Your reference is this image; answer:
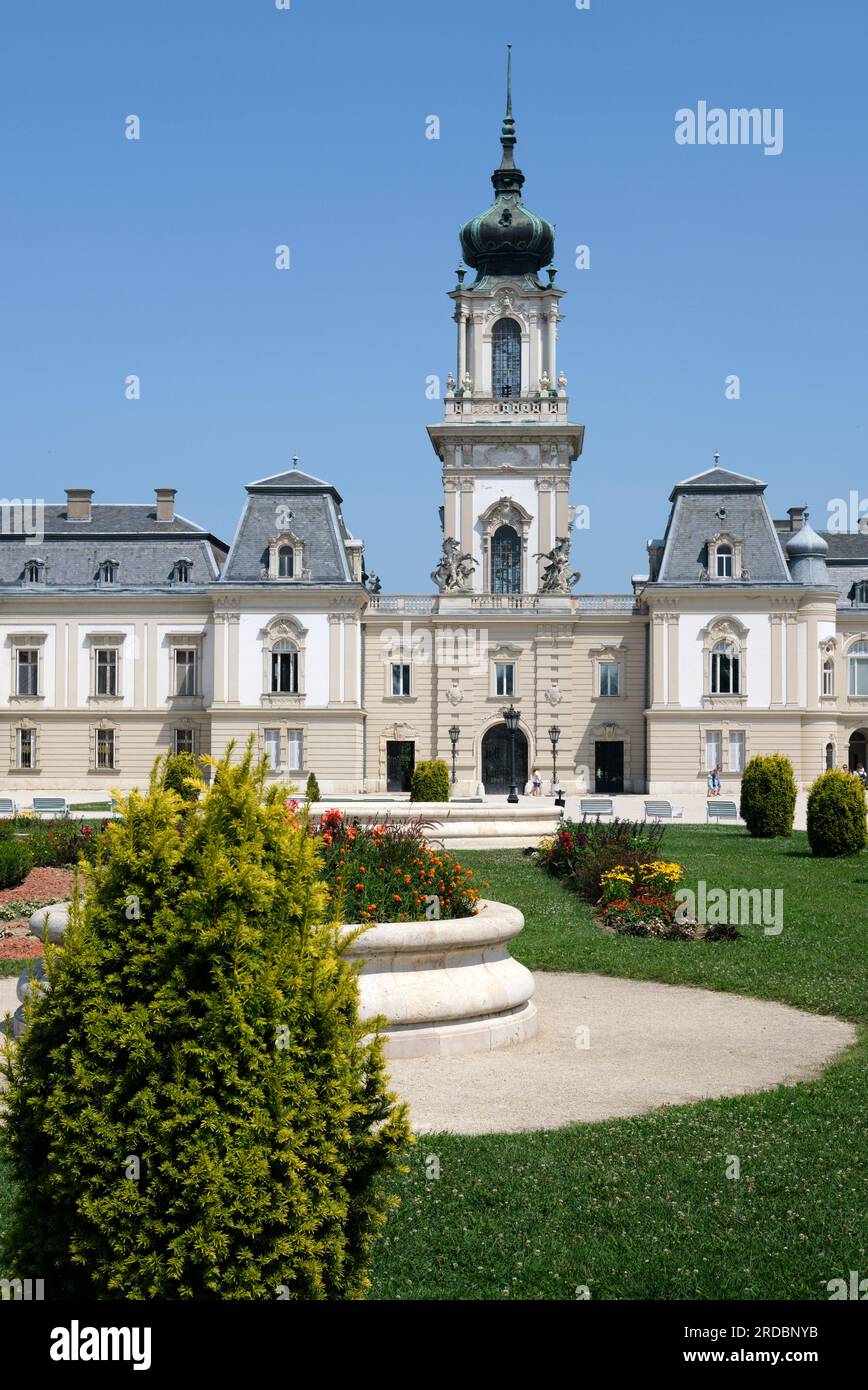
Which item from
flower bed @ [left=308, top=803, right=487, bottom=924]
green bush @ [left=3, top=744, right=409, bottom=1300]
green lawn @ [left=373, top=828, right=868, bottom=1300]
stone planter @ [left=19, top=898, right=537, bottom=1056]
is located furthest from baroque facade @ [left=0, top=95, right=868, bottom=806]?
green bush @ [left=3, top=744, right=409, bottom=1300]

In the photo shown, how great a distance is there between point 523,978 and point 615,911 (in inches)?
247

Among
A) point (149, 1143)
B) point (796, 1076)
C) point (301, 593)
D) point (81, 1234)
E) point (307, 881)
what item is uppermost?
point (301, 593)

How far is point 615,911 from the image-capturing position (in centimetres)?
1661

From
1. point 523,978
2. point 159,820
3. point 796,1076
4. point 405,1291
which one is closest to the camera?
point 159,820

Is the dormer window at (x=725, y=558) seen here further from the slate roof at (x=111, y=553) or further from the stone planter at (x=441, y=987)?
the stone planter at (x=441, y=987)

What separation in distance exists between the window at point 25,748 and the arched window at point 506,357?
25.9m

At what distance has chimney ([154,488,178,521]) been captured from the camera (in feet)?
188

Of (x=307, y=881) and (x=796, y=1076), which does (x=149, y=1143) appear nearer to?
(x=307, y=881)

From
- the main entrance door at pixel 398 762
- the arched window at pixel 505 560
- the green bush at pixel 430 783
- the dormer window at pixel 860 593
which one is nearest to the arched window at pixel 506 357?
the arched window at pixel 505 560

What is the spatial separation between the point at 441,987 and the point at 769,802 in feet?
76.2

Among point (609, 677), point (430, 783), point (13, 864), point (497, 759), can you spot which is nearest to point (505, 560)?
point (609, 677)

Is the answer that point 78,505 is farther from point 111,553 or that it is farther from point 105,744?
point 105,744

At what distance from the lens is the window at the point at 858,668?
57.8m

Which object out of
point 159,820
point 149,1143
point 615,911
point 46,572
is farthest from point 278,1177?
point 46,572
